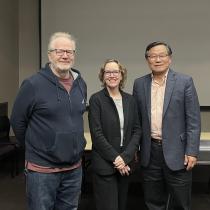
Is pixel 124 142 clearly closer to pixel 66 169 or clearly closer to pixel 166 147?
pixel 166 147

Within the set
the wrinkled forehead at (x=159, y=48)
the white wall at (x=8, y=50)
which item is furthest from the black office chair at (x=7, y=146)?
the wrinkled forehead at (x=159, y=48)

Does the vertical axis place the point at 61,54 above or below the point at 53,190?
above

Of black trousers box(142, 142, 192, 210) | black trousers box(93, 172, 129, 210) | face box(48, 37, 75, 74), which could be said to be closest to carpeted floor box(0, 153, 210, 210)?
black trousers box(142, 142, 192, 210)

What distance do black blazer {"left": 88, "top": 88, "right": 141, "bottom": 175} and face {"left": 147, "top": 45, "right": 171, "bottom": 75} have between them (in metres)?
0.31

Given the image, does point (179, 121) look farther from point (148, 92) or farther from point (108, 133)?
point (108, 133)

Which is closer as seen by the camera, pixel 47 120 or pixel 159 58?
pixel 47 120

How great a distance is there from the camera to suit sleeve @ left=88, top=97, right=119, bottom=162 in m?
2.42

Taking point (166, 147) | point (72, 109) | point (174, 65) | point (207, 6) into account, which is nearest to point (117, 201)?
point (166, 147)

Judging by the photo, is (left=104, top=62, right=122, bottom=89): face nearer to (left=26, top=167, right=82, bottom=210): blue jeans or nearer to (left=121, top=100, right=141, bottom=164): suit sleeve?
(left=121, top=100, right=141, bottom=164): suit sleeve

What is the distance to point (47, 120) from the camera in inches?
77.2

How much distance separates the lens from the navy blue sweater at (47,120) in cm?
195

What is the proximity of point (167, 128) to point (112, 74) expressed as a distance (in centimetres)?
55

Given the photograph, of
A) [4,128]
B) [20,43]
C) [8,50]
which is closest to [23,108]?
[4,128]

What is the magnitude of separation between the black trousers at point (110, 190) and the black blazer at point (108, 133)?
61 millimetres
